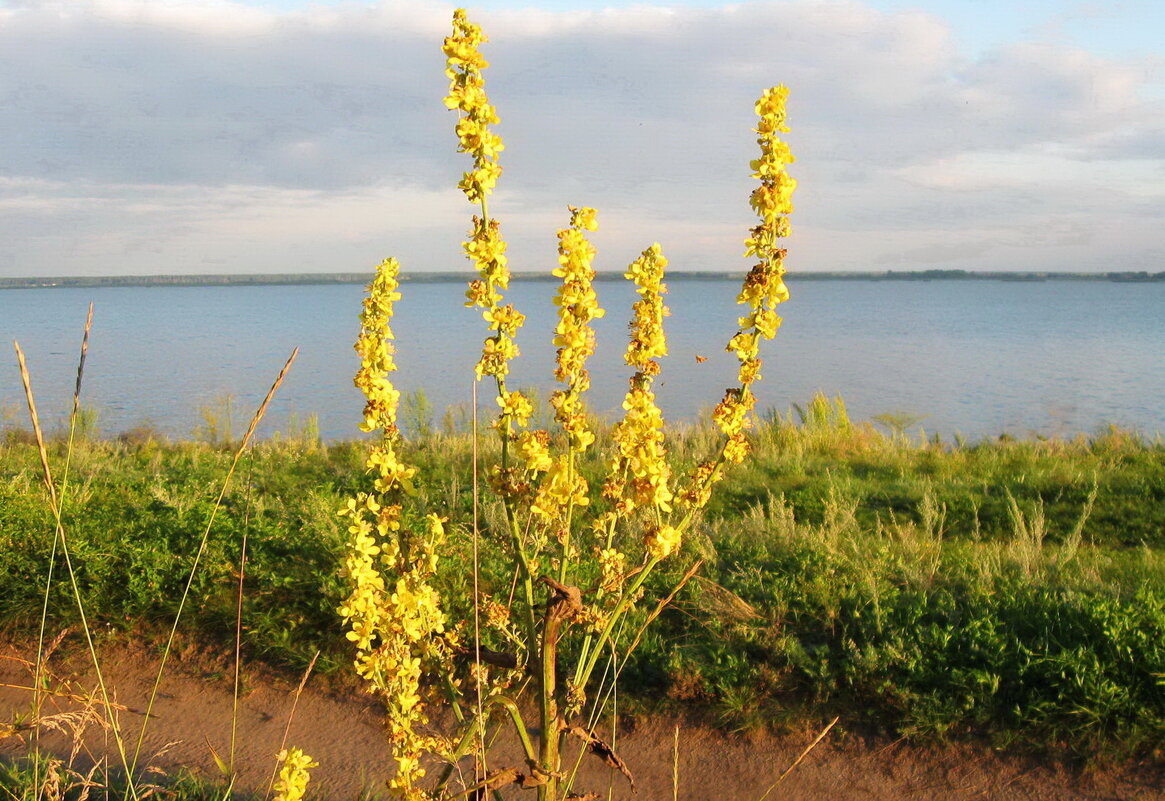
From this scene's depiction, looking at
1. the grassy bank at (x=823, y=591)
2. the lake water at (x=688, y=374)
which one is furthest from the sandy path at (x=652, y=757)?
the lake water at (x=688, y=374)

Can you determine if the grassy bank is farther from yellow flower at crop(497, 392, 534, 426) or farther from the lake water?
the lake water

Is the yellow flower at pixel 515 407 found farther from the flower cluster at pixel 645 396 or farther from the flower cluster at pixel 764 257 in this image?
the flower cluster at pixel 764 257

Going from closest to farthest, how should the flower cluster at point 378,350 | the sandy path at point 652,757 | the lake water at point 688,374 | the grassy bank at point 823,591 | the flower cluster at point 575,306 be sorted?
1. the flower cluster at point 575,306
2. the flower cluster at point 378,350
3. the sandy path at point 652,757
4. the grassy bank at point 823,591
5. the lake water at point 688,374

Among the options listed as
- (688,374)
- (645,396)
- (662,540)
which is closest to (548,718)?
(662,540)

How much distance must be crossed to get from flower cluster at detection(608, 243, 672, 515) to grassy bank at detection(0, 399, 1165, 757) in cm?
152

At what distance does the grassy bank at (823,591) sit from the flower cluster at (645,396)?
1.52m

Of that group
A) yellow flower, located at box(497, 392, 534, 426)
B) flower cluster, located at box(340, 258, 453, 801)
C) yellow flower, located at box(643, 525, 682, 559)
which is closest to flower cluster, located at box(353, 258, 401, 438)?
flower cluster, located at box(340, 258, 453, 801)

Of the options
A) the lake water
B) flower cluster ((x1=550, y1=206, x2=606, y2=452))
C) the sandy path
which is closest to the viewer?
flower cluster ((x1=550, y1=206, x2=606, y2=452))

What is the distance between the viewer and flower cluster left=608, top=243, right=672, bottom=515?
2039 mm

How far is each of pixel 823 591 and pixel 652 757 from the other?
1188 mm

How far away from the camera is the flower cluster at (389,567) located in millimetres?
2096

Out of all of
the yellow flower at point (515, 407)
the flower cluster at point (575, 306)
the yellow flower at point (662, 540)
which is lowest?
the yellow flower at point (662, 540)

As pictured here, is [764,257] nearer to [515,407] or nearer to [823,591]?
[515,407]

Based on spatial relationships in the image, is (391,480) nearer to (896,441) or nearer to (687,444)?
(687,444)
